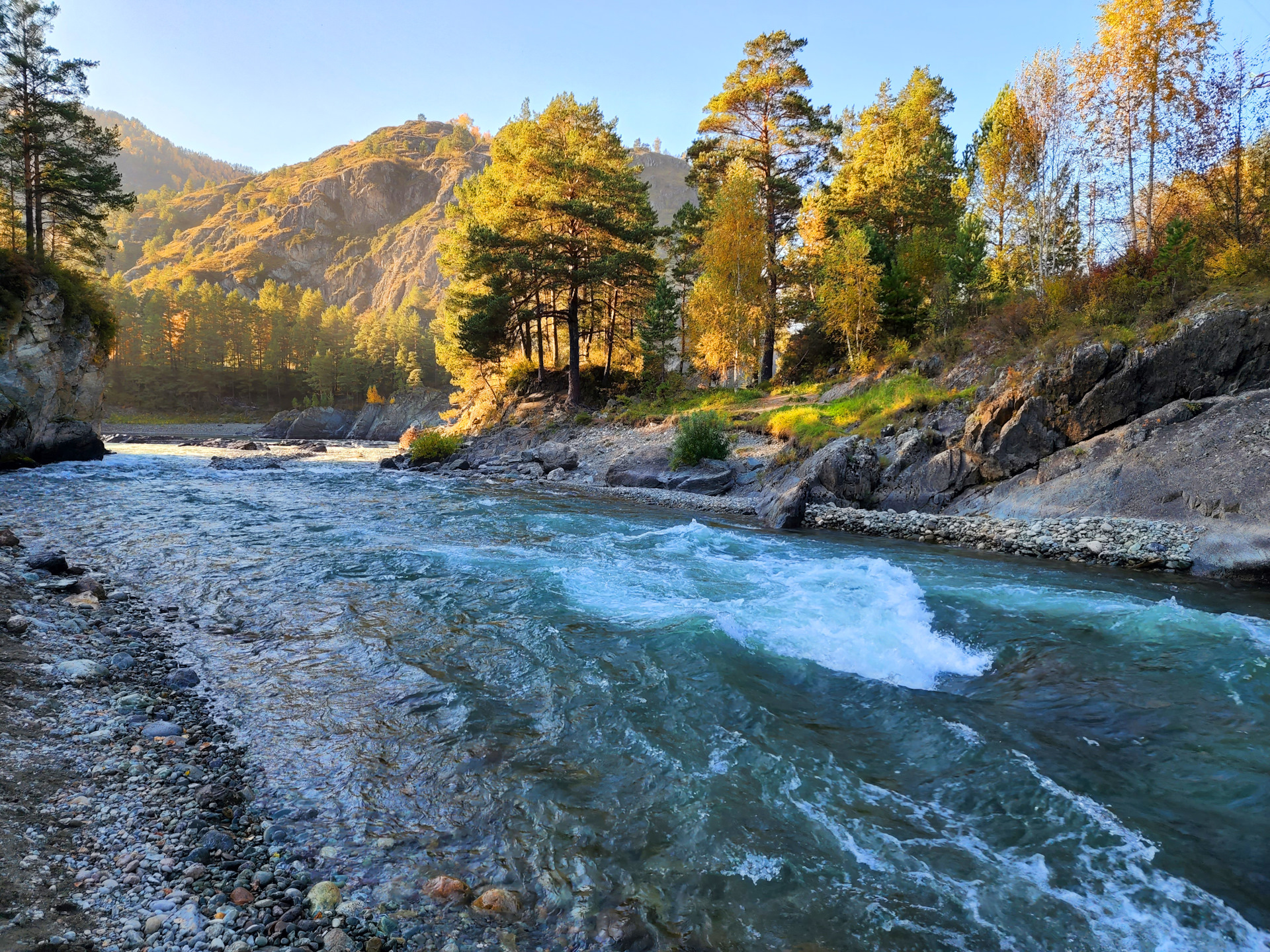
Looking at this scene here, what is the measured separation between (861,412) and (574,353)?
19047 millimetres

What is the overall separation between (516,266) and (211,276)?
542 feet

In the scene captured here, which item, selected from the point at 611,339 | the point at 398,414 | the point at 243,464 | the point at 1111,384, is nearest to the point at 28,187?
the point at 243,464

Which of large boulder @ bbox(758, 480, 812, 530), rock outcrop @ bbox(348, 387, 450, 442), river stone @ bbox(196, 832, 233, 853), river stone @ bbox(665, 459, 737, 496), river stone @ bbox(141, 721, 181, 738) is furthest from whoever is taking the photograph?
rock outcrop @ bbox(348, 387, 450, 442)

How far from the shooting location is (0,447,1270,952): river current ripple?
372 cm

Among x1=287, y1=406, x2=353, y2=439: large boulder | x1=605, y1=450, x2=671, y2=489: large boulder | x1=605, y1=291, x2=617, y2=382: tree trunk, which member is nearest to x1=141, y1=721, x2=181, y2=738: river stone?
x1=605, y1=450, x2=671, y2=489: large boulder

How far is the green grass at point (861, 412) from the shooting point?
66.9 feet

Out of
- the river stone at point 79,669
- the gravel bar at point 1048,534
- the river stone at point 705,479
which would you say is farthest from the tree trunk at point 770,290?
the river stone at point 79,669

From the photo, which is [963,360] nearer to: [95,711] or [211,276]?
[95,711]

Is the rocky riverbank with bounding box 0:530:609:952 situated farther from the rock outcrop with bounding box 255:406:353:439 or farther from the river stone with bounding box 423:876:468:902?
the rock outcrop with bounding box 255:406:353:439

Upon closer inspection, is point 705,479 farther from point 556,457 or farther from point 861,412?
point 556,457

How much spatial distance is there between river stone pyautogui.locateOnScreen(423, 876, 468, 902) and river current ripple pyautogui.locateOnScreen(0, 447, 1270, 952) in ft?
0.41

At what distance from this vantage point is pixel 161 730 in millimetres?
4930

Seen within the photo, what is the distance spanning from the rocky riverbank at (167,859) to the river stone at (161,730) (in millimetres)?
12

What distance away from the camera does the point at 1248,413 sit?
13.1 metres
